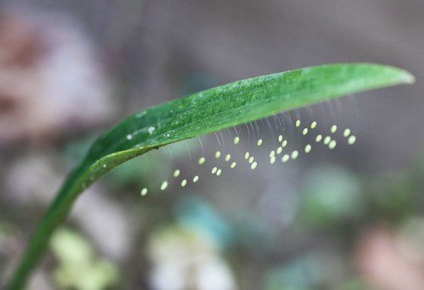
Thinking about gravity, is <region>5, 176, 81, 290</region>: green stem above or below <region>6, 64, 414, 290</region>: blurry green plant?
below

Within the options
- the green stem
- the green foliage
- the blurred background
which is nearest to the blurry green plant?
the green stem

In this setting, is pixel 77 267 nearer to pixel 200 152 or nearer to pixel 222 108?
pixel 200 152

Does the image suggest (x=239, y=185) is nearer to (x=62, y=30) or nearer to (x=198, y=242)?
(x=198, y=242)

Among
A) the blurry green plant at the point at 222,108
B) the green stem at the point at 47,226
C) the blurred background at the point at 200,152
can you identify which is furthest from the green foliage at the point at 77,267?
the blurry green plant at the point at 222,108

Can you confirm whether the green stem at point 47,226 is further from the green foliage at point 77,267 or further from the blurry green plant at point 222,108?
the green foliage at point 77,267

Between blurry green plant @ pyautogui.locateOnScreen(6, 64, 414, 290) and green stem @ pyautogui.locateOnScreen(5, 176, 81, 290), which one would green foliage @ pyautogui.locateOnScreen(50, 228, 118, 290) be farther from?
blurry green plant @ pyautogui.locateOnScreen(6, 64, 414, 290)

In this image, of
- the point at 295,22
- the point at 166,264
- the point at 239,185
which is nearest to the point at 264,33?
the point at 295,22
